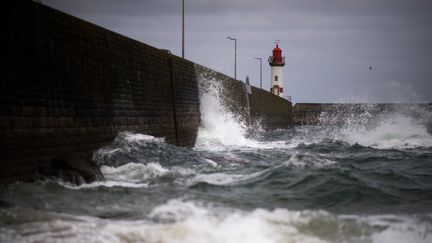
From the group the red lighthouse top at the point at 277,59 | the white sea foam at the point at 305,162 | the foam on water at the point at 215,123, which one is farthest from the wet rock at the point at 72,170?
the red lighthouse top at the point at 277,59

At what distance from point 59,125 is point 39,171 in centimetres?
108

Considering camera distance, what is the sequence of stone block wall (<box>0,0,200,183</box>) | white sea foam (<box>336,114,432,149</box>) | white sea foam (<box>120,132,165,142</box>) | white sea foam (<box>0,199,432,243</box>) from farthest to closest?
white sea foam (<box>336,114,432,149</box>) < white sea foam (<box>120,132,165,142</box>) < stone block wall (<box>0,0,200,183</box>) < white sea foam (<box>0,199,432,243</box>)

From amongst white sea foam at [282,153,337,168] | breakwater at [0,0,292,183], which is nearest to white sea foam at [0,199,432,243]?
breakwater at [0,0,292,183]

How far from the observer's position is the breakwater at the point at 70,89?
23.7ft

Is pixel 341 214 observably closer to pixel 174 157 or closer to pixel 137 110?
pixel 174 157

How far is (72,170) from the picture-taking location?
306 inches

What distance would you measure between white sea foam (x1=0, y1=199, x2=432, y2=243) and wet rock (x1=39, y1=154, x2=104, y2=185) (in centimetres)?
185

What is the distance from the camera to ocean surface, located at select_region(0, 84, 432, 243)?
5090 mm

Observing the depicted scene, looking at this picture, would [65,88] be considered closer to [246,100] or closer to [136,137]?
[136,137]

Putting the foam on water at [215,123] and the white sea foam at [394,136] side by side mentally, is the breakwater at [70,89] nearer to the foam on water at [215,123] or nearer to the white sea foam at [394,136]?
the foam on water at [215,123]

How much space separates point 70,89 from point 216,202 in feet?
12.3

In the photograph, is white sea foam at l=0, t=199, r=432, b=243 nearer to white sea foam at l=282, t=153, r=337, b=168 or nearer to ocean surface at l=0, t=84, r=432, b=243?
ocean surface at l=0, t=84, r=432, b=243

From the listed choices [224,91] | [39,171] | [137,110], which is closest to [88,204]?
[39,171]

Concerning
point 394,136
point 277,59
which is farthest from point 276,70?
point 394,136
